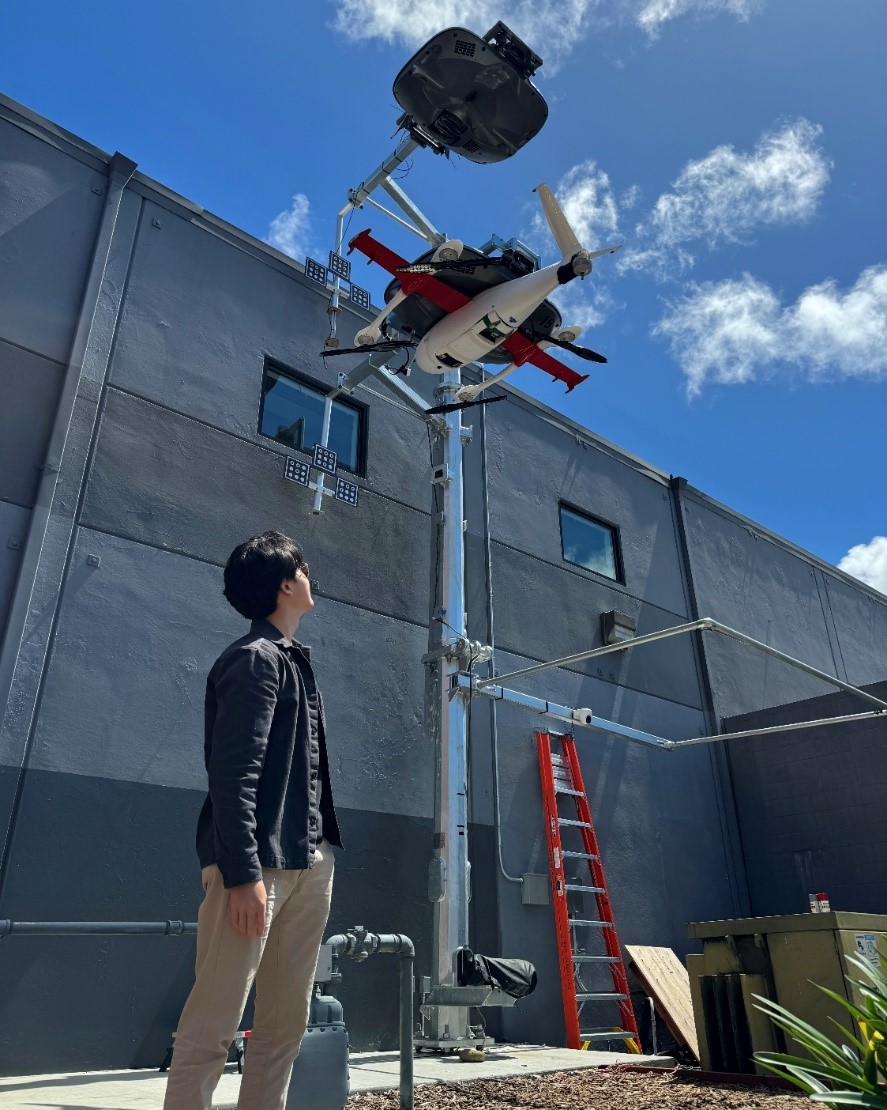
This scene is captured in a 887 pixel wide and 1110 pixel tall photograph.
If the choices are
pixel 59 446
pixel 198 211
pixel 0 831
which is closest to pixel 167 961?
pixel 0 831

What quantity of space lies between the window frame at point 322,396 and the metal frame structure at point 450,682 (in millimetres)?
173

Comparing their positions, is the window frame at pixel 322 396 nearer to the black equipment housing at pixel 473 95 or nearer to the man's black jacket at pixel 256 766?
the black equipment housing at pixel 473 95

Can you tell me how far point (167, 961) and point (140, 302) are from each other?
155 inches

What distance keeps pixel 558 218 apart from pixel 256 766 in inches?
148

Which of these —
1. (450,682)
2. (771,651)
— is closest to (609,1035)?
(450,682)

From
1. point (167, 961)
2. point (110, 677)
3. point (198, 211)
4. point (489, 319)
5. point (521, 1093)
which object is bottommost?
point (521, 1093)

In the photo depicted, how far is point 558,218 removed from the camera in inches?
186

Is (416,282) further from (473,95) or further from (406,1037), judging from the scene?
(406,1037)

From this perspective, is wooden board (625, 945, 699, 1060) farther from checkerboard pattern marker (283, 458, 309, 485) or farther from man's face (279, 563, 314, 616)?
man's face (279, 563, 314, 616)

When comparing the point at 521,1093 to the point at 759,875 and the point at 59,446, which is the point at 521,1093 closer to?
the point at 59,446

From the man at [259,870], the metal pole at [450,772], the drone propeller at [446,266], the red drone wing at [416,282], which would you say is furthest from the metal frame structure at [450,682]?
the man at [259,870]

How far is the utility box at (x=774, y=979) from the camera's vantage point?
3.64 meters

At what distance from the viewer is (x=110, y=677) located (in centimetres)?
477

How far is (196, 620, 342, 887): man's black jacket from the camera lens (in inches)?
72.8
